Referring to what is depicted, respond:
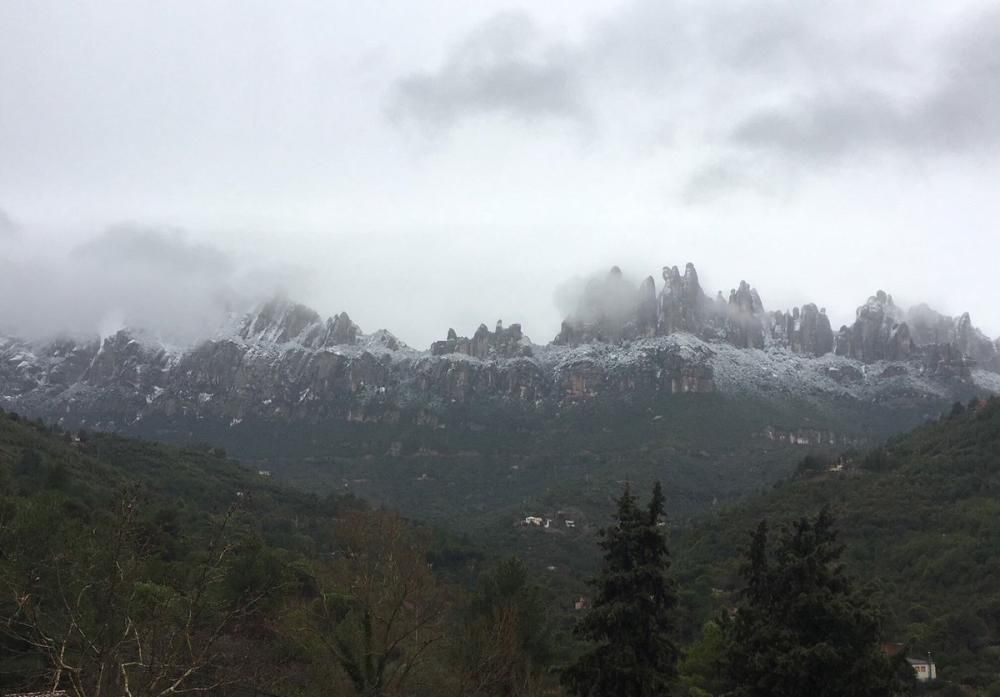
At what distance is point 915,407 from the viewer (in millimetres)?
160250

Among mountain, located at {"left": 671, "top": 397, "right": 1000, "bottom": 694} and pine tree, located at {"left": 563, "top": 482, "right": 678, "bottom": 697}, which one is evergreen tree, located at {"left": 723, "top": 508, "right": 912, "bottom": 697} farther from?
mountain, located at {"left": 671, "top": 397, "right": 1000, "bottom": 694}

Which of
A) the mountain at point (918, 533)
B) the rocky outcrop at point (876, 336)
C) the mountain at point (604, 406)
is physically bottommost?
the mountain at point (918, 533)

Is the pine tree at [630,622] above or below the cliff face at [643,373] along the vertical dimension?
below

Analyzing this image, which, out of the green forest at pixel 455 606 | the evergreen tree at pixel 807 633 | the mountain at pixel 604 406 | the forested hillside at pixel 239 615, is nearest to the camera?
the forested hillside at pixel 239 615

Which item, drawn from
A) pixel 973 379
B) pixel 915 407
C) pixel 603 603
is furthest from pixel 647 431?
pixel 603 603

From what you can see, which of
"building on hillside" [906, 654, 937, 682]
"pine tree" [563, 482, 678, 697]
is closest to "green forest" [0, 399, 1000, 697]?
"pine tree" [563, 482, 678, 697]

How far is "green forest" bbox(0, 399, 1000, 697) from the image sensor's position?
49.9 feet

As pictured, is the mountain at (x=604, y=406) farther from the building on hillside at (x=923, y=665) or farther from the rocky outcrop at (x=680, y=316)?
the building on hillside at (x=923, y=665)

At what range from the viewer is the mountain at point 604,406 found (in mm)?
137500

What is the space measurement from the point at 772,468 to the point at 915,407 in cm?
5186

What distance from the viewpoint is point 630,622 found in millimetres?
22766

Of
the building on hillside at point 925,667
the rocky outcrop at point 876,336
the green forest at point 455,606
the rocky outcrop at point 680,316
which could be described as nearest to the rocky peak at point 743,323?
the rocky outcrop at point 680,316

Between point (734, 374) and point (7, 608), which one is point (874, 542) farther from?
point (734, 374)

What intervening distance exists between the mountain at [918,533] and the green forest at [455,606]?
21 cm
